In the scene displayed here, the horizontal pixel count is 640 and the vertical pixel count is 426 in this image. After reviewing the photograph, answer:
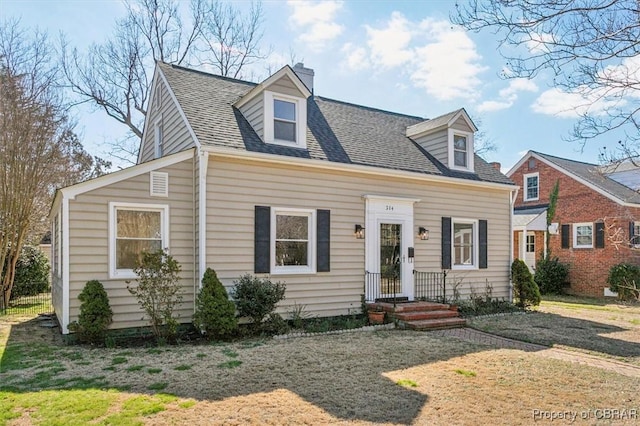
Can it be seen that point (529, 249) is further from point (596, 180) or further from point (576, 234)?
point (596, 180)

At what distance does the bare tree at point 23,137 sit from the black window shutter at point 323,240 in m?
9.58

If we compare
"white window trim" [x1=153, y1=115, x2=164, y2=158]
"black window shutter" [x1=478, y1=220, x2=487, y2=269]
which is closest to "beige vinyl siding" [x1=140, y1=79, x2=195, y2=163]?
"white window trim" [x1=153, y1=115, x2=164, y2=158]

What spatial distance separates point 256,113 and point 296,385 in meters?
6.39

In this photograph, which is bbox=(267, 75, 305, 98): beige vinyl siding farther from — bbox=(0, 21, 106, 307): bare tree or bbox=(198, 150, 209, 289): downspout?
bbox=(0, 21, 106, 307): bare tree

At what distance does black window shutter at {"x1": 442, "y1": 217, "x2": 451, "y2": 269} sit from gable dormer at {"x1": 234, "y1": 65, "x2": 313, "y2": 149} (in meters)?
4.43

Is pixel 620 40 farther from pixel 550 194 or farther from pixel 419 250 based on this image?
pixel 550 194

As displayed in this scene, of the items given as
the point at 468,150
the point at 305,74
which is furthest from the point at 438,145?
the point at 305,74

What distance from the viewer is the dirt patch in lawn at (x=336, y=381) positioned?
4.52 metres

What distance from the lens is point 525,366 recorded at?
6.38 meters

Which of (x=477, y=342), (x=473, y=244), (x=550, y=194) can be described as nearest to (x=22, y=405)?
(x=477, y=342)

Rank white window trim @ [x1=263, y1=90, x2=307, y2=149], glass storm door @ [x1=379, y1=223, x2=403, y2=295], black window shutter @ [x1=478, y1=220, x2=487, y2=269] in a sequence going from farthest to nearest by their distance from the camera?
black window shutter @ [x1=478, y1=220, x2=487, y2=269], glass storm door @ [x1=379, y1=223, x2=403, y2=295], white window trim @ [x1=263, y1=90, x2=307, y2=149]

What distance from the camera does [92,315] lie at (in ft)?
24.4

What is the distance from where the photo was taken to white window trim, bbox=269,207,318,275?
369 inches

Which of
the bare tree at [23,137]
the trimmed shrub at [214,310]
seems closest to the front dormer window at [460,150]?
the trimmed shrub at [214,310]
